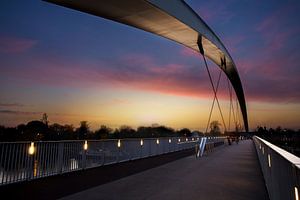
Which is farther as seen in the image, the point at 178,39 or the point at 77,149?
the point at 178,39

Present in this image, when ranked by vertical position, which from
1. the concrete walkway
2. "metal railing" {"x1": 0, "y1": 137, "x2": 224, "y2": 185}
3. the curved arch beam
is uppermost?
the curved arch beam

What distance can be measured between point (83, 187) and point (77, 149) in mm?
3250

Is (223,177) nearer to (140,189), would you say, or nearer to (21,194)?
(140,189)

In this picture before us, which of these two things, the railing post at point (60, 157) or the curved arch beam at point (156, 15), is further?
the railing post at point (60, 157)

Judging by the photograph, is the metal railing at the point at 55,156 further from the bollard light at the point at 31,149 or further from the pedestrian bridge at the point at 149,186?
the pedestrian bridge at the point at 149,186

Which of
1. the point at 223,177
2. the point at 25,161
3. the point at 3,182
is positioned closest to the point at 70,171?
the point at 25,161

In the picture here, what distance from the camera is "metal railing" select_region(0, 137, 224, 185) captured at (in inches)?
289

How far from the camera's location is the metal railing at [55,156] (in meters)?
7.35

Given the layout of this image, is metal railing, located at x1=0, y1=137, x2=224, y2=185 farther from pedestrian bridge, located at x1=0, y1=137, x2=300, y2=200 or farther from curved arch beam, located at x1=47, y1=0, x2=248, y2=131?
curved arch beam, located at x1=47, y1=0, x2=248, y2=131

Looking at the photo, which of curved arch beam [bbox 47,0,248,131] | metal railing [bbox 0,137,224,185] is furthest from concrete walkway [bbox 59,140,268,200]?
curved arch beam [bbox 47,0,248,131]

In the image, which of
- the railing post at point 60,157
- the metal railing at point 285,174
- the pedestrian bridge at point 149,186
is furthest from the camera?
the railing post at point 60,157

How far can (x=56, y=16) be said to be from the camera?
15.8m

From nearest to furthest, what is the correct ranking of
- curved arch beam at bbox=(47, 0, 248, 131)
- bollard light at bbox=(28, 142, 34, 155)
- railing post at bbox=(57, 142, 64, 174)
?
A: curved arch beam at bbox=(47, 0, 248, 131) → bollard light at bbox=(28, 142, 34, 155) → railing post at bbox=(57, 142, 64, 174)

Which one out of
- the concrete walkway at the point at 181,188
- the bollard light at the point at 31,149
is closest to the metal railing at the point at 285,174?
the concrete walkway at the point at 181,188
